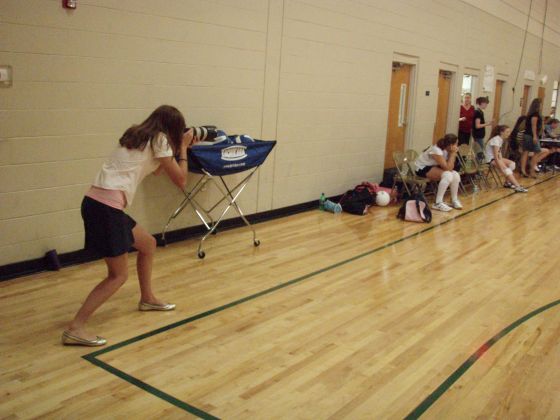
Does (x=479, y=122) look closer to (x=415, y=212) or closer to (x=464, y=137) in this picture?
(x=464, y=137)

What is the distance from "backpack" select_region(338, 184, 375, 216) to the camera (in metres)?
7.78

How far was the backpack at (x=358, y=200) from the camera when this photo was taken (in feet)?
25.5

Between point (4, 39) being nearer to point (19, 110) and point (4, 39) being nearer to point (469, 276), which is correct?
point (19, 110)

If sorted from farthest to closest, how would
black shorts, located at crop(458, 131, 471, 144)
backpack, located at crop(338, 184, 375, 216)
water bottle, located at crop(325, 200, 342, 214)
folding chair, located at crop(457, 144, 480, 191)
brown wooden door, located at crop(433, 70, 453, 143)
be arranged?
1. black shorts, located at crop(458, 131, 471, 144)
2. brown wooden door, located at crop(433, 70, 453, 143)
3. folding chair, located at crop(457, 144, 480, 191)
4. water bottle, located at crop(325, 200, 342, 214)
5. backpack, located at crop(338, 184, 375, 216)

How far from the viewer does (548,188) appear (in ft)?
36.0

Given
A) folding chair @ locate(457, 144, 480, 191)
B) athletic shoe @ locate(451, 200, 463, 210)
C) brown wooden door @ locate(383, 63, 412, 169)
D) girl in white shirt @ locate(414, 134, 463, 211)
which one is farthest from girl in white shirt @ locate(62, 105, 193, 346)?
folding chair @ locate(457, 144, 480, 191)

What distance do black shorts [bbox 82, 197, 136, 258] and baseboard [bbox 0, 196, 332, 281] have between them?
1543 mm

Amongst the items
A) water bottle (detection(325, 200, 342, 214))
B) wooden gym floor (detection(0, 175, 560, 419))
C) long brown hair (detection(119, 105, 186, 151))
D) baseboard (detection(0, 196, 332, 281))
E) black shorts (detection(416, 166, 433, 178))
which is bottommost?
wooden gym floor (detection(0, 175, 560, 419))

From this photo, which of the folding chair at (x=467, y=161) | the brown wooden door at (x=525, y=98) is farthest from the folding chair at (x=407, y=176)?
the brown wooden door at (x=525, y=98)

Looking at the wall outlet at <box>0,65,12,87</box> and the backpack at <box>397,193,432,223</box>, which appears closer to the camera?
the wall outlet at <box>0,65,12,87</box>

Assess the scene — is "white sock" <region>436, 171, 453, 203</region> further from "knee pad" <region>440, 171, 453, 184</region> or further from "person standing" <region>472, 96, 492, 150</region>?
"person standing" <region>472, 96, 492, 150</region>

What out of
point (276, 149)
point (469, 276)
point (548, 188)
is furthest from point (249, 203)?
point (548, 188)

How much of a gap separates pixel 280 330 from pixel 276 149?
3.63 metres

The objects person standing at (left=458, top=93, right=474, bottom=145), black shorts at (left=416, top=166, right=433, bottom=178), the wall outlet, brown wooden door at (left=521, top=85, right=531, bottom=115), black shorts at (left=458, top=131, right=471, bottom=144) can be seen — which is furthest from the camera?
brown wooden door at (left=521, top=85, right=531, bottom=115)
